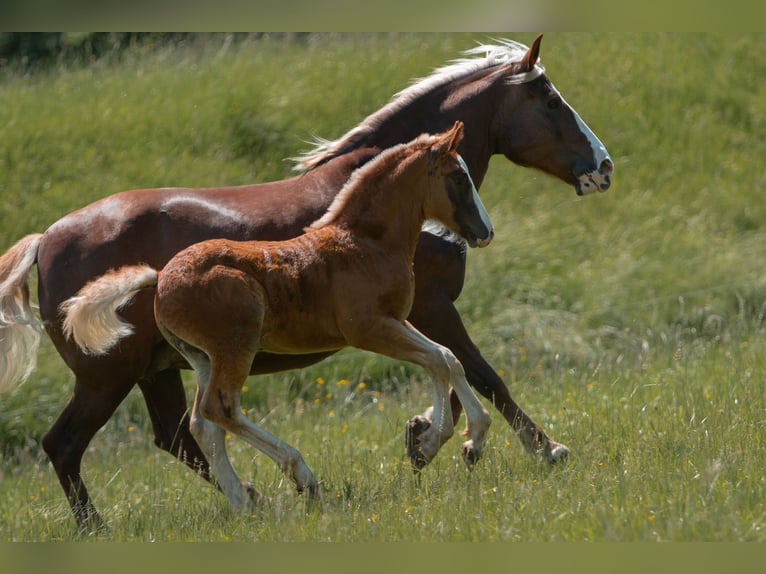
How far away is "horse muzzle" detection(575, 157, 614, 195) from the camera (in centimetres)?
725

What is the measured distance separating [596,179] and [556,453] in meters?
1.78

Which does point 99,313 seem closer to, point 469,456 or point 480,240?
point 480,240

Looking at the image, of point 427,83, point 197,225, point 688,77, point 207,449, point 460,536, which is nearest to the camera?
point 460,536

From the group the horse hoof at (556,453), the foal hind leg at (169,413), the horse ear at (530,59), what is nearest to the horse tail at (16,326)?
the foal hind leg at (169,413)

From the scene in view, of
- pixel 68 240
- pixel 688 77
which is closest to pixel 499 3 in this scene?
pixel 68 240

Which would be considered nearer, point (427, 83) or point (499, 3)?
point (499, 3)

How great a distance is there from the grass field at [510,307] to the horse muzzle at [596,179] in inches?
56.2

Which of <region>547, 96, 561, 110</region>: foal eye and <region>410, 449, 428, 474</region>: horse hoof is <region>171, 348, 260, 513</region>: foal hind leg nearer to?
<region>410, 449, 428, 474</region>: horse hoof

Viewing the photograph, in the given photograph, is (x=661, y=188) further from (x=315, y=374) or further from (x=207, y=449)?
(x=207, y=449)

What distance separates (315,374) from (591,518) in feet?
21.9

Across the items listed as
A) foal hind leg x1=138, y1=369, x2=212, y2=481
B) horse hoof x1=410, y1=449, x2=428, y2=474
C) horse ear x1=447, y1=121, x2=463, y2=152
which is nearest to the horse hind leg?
foal hind leg x1=138, y1=369, x2=212, y2=481

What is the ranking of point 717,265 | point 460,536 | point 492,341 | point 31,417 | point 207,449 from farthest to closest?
point 717,265, point 492,341, point 31,417, point 207,449, point 460,536

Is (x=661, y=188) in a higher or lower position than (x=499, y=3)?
lower

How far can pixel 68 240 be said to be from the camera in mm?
6855
